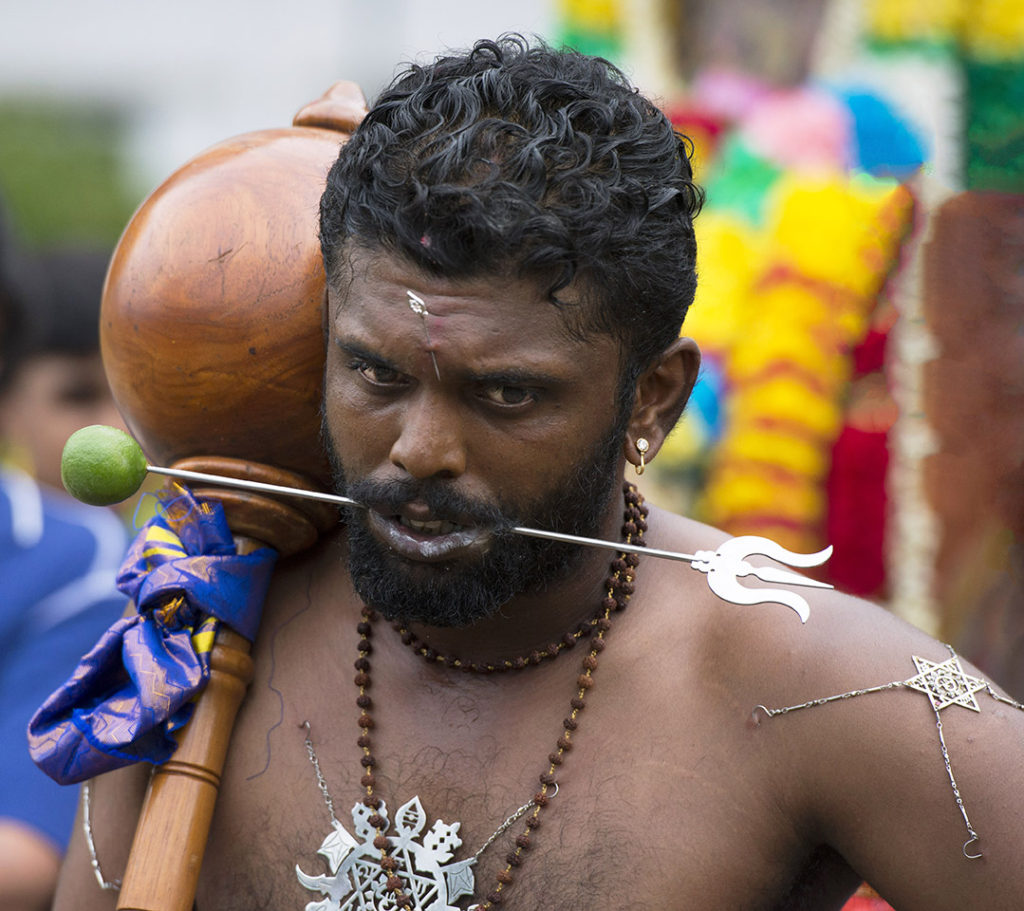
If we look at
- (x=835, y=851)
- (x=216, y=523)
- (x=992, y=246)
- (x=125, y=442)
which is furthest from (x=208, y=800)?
(x=992, y=246)

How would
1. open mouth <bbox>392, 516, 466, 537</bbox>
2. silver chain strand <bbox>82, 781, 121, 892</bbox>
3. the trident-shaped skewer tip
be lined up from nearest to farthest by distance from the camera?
the trident-shaped skewer tip
open mouth <bbox>392, 516, 466, 537</bbox>
silver chain strand <bbox>82, 781, 121, 892</bbox>

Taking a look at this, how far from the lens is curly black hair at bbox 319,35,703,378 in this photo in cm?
195

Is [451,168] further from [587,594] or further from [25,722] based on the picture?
[25,722]

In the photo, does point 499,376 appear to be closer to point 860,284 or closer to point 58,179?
point 860,284

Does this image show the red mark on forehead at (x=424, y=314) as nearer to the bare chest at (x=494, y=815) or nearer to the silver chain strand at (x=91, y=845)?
the bare chest at (x=494, y=815)

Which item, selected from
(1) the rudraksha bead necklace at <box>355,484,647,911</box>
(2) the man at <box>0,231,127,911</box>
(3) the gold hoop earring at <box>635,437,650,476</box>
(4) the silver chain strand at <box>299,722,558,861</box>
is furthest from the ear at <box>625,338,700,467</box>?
(2) the man at <box>0,231,127,911</box>

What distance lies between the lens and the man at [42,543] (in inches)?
120

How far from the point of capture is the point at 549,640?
89.7 inches

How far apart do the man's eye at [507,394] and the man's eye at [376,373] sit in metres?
0.13

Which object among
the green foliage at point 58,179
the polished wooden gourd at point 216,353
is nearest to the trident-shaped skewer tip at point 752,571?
the polished wooden gourd at point 216,353

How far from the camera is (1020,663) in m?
3.27

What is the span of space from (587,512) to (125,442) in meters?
0.67

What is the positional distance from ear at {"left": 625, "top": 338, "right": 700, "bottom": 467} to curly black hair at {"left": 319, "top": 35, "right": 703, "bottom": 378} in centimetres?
4

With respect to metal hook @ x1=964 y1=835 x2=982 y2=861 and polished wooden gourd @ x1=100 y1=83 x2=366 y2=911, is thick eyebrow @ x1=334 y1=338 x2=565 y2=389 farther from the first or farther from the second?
metal hook @ x1=964 y1=835 x2=982 y2=861
